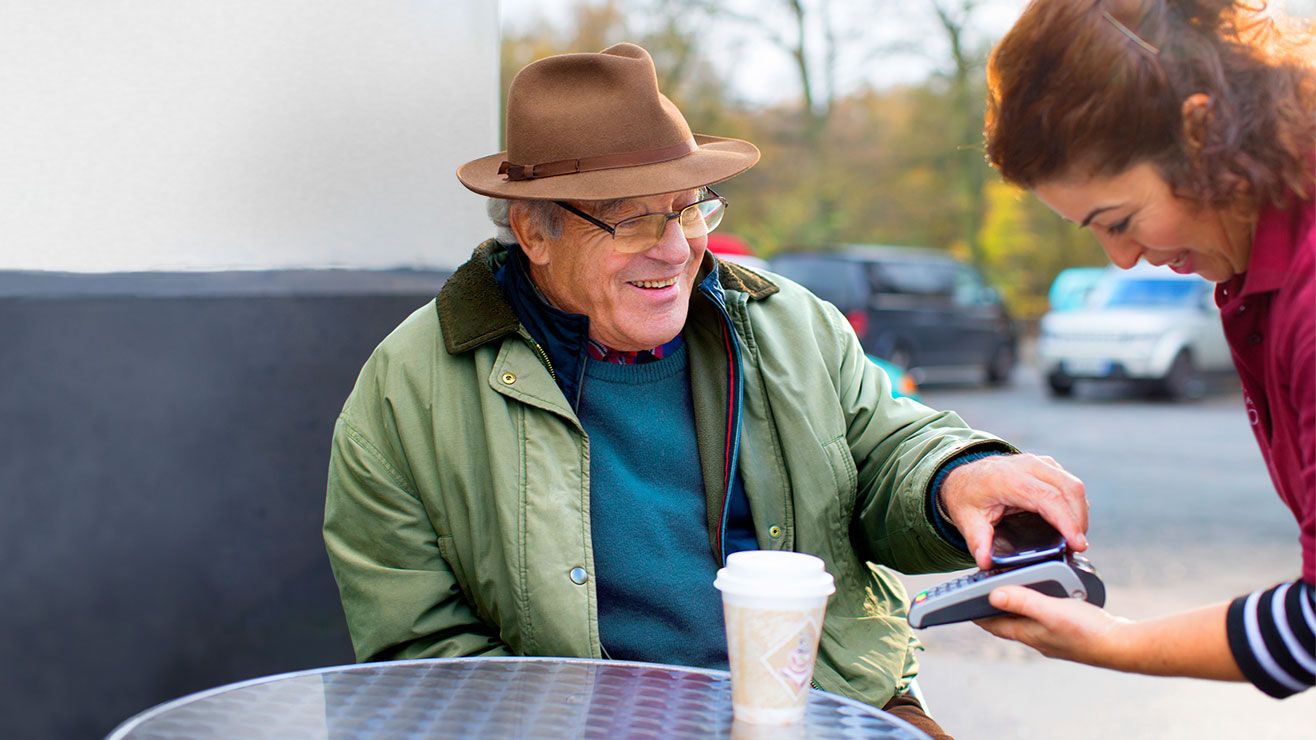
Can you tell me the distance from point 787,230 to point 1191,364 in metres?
12.2

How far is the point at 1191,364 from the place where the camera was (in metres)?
14.7

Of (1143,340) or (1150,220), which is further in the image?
(1143,340)

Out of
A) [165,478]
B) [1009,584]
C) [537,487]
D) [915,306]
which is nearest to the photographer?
[1009,584]

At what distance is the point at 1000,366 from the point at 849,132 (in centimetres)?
1052

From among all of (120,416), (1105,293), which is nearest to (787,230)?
(1105,293)

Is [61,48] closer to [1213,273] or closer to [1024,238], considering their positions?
[1213,273]

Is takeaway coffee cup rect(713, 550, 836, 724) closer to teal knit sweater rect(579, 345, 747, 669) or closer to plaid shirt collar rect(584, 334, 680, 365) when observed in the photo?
teal knit sweater rect(579, 345, 747, 669)

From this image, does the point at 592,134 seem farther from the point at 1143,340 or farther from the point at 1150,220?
the point at 1143,340

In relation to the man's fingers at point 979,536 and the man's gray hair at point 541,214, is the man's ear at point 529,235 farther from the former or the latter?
the man's fingers at point 979,536

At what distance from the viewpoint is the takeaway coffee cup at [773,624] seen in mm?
1418

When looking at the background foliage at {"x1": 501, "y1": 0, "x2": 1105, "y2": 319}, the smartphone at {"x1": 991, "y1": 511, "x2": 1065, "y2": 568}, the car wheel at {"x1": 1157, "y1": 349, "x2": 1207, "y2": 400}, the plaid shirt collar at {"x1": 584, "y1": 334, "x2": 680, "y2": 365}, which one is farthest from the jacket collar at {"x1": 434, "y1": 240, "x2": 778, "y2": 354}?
the background foliage at {"x1": 501, "y1": 0, "x2": 1105, "y2": 319}

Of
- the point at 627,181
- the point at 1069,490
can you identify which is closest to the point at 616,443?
the point at 627,181

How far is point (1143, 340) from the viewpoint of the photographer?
46.6 ft

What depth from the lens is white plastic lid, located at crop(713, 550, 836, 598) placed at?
1413 mm
